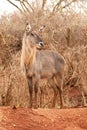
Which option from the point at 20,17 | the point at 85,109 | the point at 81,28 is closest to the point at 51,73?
the point at 85,109

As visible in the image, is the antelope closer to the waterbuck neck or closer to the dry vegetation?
the waterbuck neck

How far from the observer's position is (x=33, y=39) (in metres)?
10.2

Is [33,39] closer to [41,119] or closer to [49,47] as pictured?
[41,119]

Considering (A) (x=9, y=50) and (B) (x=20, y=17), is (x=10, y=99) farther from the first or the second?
(B) (x=20, y=17)

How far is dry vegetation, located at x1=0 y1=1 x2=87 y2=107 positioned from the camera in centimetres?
1034

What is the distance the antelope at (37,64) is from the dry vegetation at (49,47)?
0.44 m

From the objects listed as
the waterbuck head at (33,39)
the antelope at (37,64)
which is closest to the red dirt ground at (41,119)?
the antelope at (37,64)

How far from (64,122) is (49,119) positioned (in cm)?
30

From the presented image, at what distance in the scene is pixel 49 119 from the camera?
25.7 feet

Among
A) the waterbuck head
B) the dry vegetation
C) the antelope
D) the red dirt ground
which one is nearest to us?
the red dirt ground

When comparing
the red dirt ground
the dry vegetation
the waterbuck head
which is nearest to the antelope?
the waterbuck head

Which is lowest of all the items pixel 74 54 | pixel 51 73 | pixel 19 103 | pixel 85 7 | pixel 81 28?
pixel 19 103

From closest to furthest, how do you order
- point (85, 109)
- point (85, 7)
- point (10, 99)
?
point (85, 109) < point (10, 99) < point (85, 7)

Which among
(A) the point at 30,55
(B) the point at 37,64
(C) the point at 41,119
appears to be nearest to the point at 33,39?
(A) the point at 30,55
